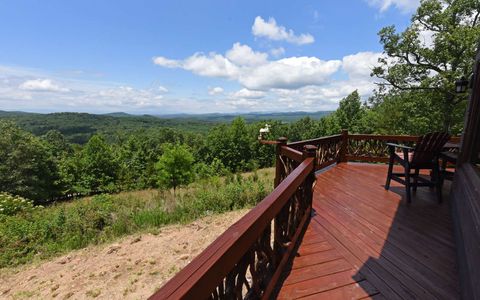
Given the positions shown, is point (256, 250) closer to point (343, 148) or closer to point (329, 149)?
point (329, 149)

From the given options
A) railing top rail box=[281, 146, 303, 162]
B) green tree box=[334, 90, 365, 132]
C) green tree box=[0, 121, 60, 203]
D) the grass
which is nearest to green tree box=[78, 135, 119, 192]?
green tree box=[0, 121, 60, 203]

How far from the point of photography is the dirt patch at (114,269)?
3802 mm

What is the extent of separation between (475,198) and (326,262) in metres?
1.48

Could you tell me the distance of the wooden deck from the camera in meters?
2.07

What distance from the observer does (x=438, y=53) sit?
1262cm

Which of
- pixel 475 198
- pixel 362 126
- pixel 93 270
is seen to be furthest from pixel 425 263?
pixel 362 126

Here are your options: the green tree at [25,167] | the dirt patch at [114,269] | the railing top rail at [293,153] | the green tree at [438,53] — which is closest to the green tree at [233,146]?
the green tree at [25,167]

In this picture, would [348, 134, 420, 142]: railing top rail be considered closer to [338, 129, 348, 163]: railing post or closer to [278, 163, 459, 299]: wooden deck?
[338, 129, 348, 163]: railing post

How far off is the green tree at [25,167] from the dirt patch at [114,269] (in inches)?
869

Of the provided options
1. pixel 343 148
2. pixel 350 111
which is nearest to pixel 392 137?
pixel 343 148

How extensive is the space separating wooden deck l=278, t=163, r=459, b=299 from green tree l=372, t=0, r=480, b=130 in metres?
11.8

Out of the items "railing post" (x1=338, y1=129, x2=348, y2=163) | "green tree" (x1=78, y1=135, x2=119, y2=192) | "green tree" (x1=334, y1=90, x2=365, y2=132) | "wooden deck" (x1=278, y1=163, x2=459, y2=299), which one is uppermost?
"green tree" (x1=334, y1=90, x2=365, y2=132)

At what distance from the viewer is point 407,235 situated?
9.61 ft

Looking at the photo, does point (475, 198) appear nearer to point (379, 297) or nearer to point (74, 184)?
point (379, 297)
